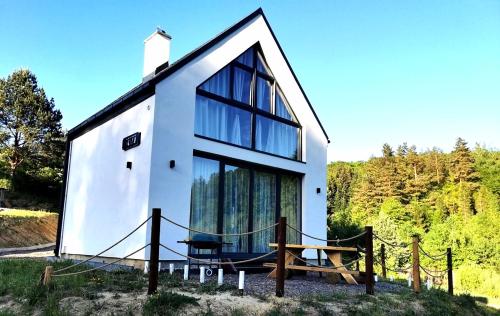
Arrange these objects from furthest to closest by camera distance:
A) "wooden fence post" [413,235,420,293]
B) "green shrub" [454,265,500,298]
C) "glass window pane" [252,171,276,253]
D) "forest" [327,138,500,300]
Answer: "forest" [327,138,500,300], "green shrub" [454,265,500,298], "glass window pane" [252,171,276,253], "wooden fence post" [413,235,420,293]

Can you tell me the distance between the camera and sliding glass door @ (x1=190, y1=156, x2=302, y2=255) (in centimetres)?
960

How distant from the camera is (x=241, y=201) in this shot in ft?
34.2

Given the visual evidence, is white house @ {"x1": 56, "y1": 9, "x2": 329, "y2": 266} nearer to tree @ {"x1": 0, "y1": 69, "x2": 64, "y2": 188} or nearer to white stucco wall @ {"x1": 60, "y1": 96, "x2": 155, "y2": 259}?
white stucco wall @ {"x1": 60, "y1": 96, "x2": 155, "y2": 259}

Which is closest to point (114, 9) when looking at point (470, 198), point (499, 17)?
point (499, 17)

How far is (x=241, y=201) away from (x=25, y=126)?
2508 centimetres

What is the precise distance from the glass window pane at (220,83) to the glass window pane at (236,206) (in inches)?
78.4

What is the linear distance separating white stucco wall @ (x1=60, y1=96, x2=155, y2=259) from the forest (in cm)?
2067

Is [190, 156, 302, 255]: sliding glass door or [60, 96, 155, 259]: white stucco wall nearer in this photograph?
[60, 96, 155, 259]: white stucco wall

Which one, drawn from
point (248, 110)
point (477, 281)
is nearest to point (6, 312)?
point (248, 110)

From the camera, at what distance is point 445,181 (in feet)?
130

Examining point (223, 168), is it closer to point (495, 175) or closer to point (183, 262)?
point (183, 262)

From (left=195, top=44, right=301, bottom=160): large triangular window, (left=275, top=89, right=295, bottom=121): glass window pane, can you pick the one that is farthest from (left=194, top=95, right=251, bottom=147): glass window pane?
(left=275, top=89, right=295, bottom=121): glass window pane

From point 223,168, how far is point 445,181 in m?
35.9

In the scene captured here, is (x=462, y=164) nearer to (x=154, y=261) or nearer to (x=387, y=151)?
(x=387, y=151)
